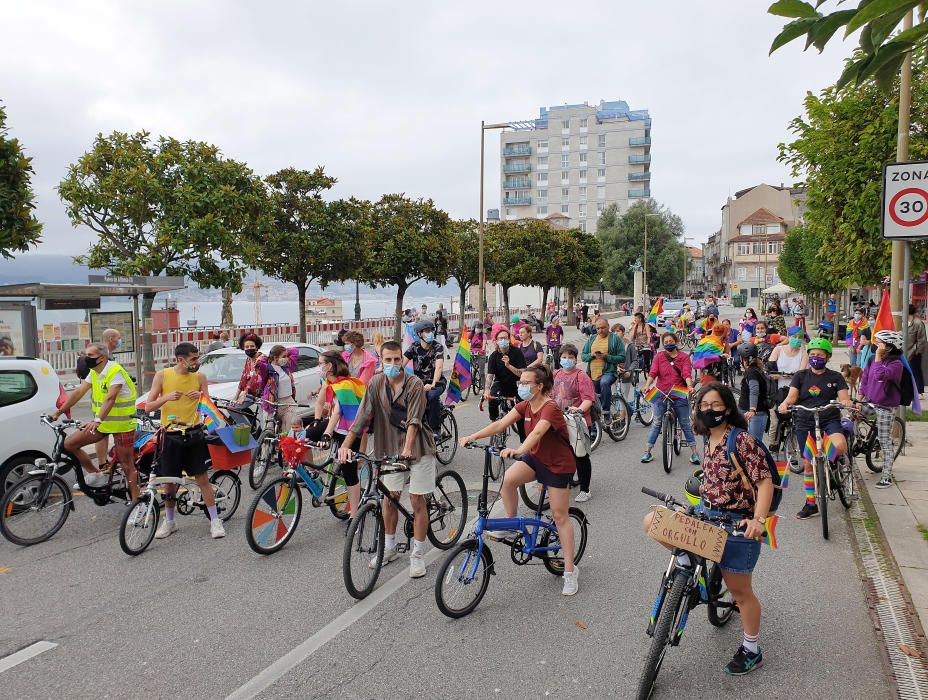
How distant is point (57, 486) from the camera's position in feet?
21.8

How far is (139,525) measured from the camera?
6.24 metres

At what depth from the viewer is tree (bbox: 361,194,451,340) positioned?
28.4m

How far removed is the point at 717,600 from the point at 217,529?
4.36 meters

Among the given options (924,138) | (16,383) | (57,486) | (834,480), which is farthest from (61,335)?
(924,138)

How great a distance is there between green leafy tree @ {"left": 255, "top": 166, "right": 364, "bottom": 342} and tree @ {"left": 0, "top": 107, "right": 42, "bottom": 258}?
10.1m

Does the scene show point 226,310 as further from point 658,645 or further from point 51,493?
point 658,645

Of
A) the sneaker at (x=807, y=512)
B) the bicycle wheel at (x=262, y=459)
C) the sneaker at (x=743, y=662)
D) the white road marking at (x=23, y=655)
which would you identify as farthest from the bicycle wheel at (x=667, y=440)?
the white road marking at (x=23, y=655)

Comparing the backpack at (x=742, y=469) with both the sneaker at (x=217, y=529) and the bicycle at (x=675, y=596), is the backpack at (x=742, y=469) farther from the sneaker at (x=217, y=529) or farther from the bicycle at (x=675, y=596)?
the sneaker at (x=217, y=529)

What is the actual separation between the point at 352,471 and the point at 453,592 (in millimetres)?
2034

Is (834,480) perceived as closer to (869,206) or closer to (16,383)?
(869,206)

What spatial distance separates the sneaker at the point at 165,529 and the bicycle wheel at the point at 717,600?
474 centimetres

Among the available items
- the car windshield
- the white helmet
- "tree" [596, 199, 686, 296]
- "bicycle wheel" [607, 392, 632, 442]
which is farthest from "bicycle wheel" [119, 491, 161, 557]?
"tree" [596, 199, 686, 296]

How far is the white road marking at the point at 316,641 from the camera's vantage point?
407cm

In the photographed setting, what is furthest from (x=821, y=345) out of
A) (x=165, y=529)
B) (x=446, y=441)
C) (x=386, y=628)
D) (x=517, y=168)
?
(x=517, y=168)
